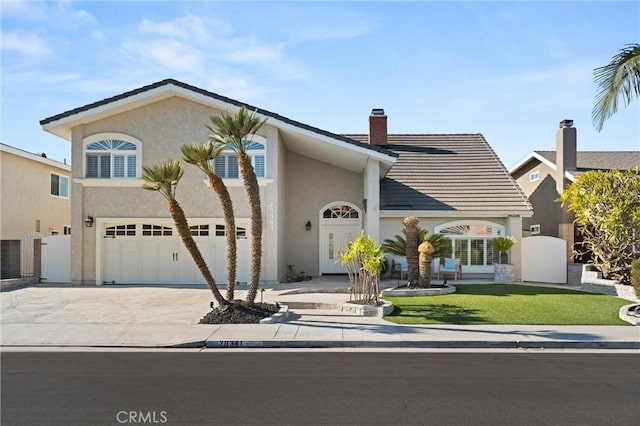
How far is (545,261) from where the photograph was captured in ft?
67.4

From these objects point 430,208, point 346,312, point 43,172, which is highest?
point 43,172

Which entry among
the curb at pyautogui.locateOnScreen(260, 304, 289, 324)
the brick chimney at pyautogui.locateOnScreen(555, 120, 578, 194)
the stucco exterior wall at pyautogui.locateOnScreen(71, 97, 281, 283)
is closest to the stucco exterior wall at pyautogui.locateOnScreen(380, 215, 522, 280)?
the stucco exterior wall at pyautogui.locateOnScreen(71, 97, 281, 283)

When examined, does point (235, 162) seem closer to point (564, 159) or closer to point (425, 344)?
point (425, 344)

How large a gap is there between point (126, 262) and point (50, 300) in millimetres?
4107

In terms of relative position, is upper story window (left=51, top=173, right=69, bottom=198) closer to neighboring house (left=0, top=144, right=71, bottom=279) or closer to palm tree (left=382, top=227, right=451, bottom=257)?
neighboring house (left=0, top=144, right=71, bottom=279)

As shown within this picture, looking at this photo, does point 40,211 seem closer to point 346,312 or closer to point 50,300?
point 50,300

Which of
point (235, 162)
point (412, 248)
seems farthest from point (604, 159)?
point (235, 162)

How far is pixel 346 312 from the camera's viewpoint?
13891 millimetres

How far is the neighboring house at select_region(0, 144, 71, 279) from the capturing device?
2052 cm
